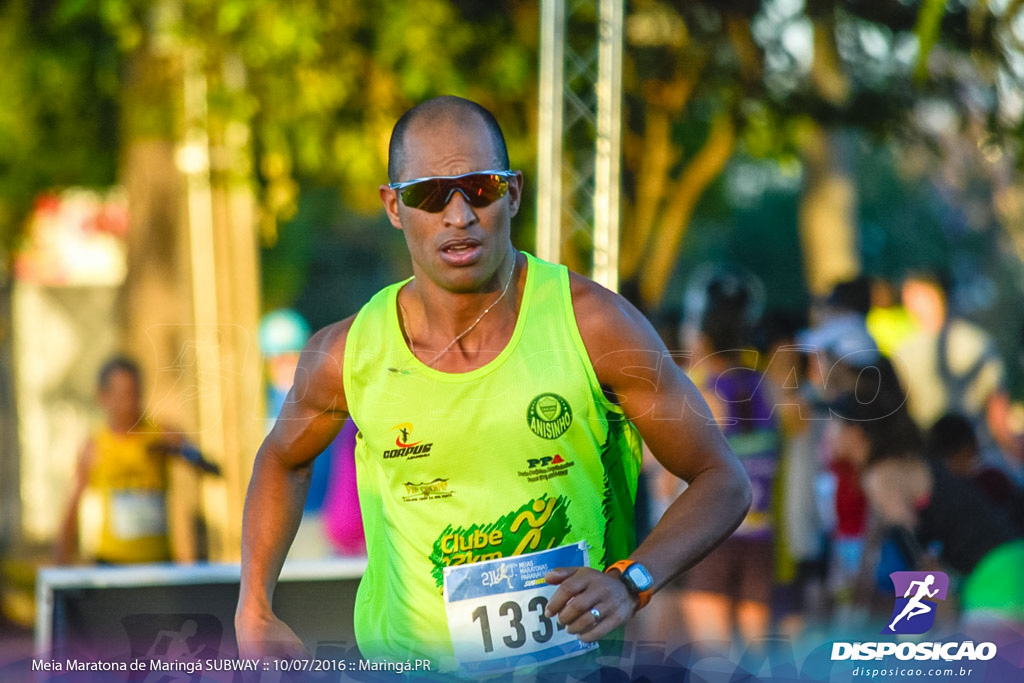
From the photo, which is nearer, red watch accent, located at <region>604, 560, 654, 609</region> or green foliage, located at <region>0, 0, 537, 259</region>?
red watch accent, located at <region>604, 560, 654, 609</region>

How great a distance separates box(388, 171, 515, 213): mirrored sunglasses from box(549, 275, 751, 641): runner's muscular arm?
0.29 m

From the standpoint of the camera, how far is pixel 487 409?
9.18 feet

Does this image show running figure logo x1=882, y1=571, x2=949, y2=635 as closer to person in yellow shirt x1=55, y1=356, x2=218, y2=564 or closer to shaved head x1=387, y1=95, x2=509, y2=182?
shaved head x1=387, y1=95, x2=509, y2=182

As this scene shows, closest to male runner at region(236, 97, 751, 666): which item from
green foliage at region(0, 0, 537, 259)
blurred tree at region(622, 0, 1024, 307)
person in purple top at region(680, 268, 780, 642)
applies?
person in purple top at region(680, 268, 780, 642)

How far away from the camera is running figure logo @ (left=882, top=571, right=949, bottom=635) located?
348 cm

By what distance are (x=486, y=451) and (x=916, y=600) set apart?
1.59 meters

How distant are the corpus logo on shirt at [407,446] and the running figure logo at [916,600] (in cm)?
145

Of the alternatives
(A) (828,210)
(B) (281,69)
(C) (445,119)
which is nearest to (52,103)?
(B) (281,69)

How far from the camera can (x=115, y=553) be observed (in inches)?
268

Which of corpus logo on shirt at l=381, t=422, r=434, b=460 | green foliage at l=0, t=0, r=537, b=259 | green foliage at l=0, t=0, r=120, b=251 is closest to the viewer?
corpus logo on shirt at l=381, t=422, r=434, b=460

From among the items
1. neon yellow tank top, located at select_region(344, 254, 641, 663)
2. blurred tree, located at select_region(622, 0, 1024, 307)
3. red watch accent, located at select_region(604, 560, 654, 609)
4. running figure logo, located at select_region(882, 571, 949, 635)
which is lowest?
running figure logo, located at select_region(882, 571, 949, 635)

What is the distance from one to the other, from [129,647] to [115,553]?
3090 mm

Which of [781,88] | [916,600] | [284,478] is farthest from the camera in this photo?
[781,88]

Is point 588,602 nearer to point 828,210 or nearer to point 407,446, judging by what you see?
point 407,446
